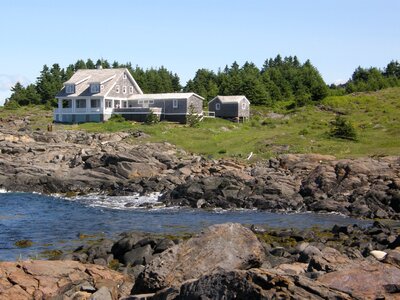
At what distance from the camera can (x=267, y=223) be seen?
3328 cm

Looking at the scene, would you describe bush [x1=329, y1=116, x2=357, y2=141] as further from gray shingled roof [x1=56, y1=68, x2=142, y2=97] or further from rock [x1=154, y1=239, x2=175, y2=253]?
rock [x1=154, y1=239, x2=175, y2=253]

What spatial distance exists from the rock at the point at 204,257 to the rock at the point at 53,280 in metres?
1.47

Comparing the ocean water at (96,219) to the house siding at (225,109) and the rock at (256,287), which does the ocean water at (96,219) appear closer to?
the rock at (256,287)

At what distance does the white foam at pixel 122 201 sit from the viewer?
4028 centimetres

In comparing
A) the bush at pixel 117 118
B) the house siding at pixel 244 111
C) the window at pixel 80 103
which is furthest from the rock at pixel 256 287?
the house siding at pixel 244 111

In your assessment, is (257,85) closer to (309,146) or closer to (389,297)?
(309,146)

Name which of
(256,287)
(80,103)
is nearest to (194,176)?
(256,287)

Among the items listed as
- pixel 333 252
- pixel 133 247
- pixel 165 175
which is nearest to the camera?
pixel 333 252

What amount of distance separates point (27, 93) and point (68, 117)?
32.6 m

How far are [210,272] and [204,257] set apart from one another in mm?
1338

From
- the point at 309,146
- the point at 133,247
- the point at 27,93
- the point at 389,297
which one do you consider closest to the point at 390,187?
the point at 309,146

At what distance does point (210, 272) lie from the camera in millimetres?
13172

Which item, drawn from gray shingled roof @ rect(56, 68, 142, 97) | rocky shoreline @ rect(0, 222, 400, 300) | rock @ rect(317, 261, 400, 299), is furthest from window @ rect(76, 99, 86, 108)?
rock @ rect(317, 261, 400, 299)

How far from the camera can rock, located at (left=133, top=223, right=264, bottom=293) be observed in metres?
13.9
